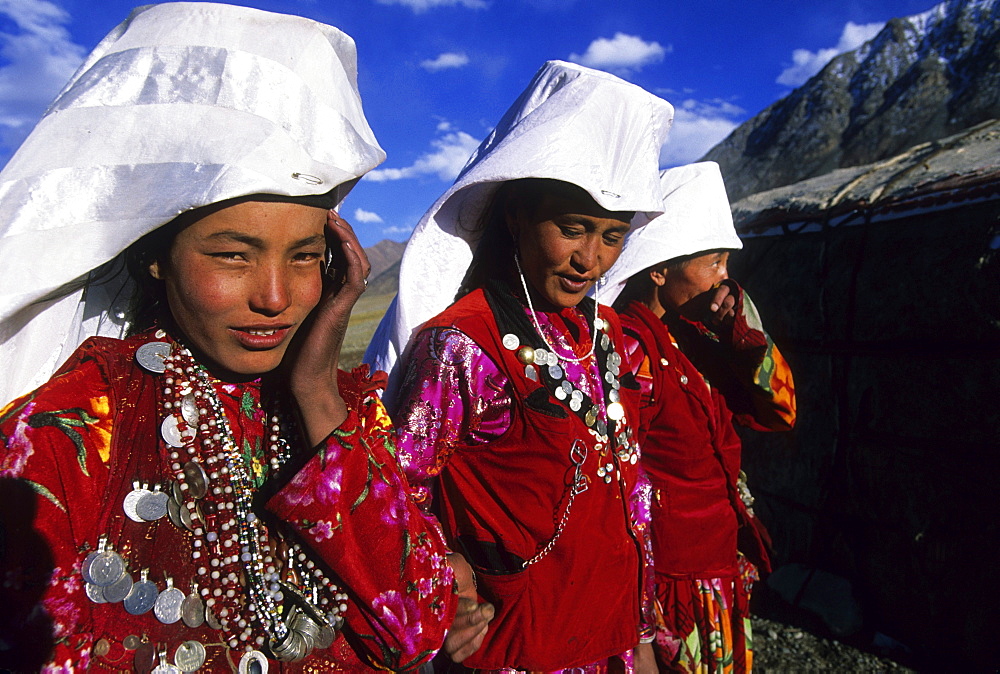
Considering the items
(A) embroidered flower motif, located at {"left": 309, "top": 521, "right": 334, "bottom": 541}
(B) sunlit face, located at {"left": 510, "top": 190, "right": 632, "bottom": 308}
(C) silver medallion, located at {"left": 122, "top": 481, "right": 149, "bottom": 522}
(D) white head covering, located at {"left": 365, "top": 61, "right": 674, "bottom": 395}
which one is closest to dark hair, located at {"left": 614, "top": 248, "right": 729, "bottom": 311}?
(D) white head covering, located at {"left": 365, "top": 61, "right": 674, "bottom": 395}

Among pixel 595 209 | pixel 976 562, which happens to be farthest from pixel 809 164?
pixel 595 209

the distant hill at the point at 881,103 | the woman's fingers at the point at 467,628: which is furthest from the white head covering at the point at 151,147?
the distant hill at the point at 881,103

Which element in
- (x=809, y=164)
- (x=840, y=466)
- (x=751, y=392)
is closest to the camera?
(x=751, y=392)

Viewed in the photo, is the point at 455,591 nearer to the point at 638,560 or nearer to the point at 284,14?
the point at 638,560

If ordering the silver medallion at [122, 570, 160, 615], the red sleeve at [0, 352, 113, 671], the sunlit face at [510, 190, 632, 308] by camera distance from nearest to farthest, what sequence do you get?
the red sleeve at [0, 352, 113, 671] < the silver medallion at [122, 570, 160, 615] < the sunlit face at [510, 190, 632, 308]

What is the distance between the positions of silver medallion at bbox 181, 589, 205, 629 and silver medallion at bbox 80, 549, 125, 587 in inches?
5.3

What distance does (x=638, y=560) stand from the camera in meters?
1.91

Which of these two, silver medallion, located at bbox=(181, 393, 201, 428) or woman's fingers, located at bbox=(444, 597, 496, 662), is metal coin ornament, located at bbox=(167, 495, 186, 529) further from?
woman's fingers, located at bbox=(444, 597, 496, 662)

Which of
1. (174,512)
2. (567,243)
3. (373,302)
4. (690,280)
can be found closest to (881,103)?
(690,280)

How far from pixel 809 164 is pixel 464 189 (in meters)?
11.1

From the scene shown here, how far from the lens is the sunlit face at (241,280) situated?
109cm

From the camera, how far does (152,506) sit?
3.56ft

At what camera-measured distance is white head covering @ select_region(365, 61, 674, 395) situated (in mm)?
1699

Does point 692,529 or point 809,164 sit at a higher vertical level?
point 809,164
